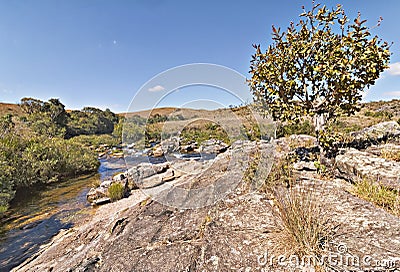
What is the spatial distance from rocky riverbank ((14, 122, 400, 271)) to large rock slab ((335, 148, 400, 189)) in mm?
15

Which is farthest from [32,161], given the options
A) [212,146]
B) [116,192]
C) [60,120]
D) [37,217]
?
[60,120]

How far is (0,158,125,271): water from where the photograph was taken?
18.7 ft

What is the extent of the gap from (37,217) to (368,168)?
10081 mm

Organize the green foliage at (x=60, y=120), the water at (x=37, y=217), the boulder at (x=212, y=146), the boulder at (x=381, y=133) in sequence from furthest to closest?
the green foliage at (x=60, y=120) < the boulder at (x=212, y=146) < the boulder at (x=381, y=133) < the water at (x=37, y=217)

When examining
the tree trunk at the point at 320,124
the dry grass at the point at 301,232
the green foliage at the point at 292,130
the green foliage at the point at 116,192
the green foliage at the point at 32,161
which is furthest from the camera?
the green foliage at the point at 292,130

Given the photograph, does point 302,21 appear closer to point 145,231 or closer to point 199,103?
point 199,103

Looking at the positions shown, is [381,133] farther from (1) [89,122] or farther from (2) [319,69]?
(1) [89,122]

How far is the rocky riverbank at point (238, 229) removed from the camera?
2.34m

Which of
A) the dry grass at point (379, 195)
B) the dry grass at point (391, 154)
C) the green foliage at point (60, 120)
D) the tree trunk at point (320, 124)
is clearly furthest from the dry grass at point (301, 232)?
the green foliage at point (60, 120)

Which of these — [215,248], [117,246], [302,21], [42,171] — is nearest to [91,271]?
[117,246]

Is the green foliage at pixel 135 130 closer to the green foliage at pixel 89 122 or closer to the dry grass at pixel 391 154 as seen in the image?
the green foliage at pixel 89 122

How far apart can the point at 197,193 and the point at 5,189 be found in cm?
808

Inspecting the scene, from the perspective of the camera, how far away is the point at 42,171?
1164cm

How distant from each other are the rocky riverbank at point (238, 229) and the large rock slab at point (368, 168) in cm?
1
